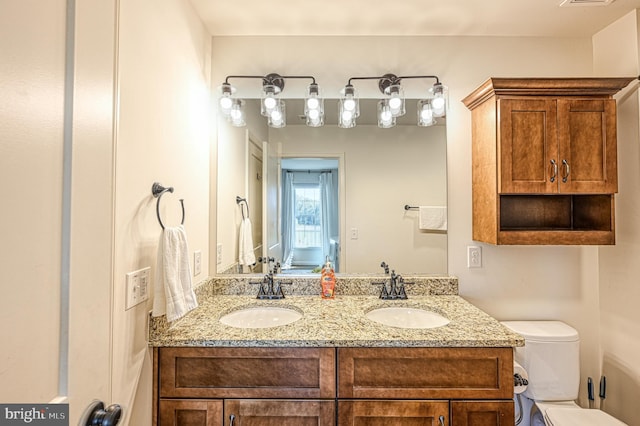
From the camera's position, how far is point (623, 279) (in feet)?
5.60

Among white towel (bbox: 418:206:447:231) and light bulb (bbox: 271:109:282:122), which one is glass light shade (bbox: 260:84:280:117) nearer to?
light bulb (bbox: 271:109:282:122)

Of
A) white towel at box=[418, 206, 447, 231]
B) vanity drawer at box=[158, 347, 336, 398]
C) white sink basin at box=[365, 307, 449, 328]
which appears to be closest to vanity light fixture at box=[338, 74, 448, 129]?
white towel at box=[418, 206, 447, 231]

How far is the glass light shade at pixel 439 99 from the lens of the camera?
1.81 metres

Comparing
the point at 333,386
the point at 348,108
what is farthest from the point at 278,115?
the point at 333,386

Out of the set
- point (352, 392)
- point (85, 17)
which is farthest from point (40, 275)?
A: point (352, 392)

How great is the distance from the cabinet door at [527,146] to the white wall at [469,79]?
29 centimetres

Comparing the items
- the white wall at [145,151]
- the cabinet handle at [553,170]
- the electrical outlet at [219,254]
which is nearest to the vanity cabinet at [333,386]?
the white wall at [145,151]

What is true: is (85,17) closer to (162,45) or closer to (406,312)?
(162,45)

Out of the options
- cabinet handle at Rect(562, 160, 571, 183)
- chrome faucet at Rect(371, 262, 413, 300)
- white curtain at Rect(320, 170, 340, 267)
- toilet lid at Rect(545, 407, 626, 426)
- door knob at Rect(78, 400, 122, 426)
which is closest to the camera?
door knob at Rect(78, 400, 122, 426)

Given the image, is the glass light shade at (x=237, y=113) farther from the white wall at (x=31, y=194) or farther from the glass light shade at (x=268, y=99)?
the white wall at (x=31, y=194)

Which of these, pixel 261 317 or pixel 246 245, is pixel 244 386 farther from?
pixel 246 245

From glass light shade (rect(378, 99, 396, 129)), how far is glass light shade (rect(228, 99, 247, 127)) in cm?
86

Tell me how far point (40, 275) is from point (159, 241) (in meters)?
0.64

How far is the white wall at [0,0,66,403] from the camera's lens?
54 cm
